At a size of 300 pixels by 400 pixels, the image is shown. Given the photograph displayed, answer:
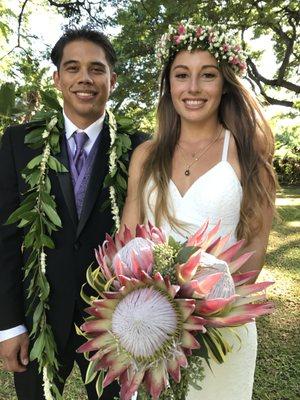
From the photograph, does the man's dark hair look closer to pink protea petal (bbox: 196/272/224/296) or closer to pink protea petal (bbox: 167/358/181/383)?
pink protea petal (bbox: 196/272/224/296)

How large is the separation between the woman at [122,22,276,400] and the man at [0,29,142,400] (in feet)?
0.80

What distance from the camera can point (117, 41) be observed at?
396 inches

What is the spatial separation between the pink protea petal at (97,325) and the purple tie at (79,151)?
57.6 inches

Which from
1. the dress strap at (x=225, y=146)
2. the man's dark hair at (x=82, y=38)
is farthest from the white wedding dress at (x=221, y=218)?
the man's dark hair at (x=82, y=38)

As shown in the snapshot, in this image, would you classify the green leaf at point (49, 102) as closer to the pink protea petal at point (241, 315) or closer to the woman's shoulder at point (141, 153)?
the woman's shoulder at point (141, 153)

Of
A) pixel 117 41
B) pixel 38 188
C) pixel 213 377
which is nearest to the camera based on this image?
pixel 213 377

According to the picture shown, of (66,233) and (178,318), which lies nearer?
(178,318)

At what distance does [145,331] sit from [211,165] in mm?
1489

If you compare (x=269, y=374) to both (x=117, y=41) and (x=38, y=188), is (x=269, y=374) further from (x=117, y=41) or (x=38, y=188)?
(x=117, y=41)

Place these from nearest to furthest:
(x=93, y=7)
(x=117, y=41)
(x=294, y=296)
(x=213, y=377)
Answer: (x=213, y=377)
(x=294, y=296)
(x=93, y=7)
(x=117, y=41)

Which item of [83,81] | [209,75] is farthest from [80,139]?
[209,75]

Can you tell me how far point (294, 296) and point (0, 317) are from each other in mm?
5094

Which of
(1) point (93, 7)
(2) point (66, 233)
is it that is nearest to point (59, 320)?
(2) point (66, 233)

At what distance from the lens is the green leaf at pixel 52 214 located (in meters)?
2.31
